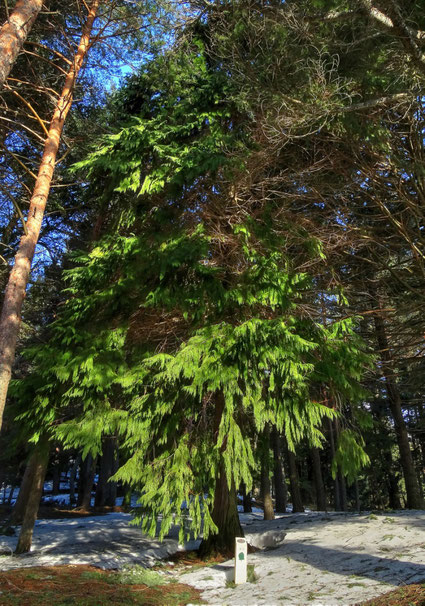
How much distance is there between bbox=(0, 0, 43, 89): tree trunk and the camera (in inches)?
224

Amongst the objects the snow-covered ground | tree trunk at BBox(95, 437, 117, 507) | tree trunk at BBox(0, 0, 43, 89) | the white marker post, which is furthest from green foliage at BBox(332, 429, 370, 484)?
tree trunk at BBox(95, 437, 117, 507)

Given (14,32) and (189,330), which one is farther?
(189,330)

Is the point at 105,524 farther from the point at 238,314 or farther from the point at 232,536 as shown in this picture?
the point at 238,314

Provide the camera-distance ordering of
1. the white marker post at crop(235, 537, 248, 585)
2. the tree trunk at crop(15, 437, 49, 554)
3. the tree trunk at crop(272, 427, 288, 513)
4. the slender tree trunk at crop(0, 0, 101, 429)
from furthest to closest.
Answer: the tree trunk at crop(272, 427, 288, 513) → the tree trunk at crop(15, 437, 49, 554) → the white marker post at crop(235, 537, 248, 585) → the slender tree trunk at crop(0, 0, 101, 429)

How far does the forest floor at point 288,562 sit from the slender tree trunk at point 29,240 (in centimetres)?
340

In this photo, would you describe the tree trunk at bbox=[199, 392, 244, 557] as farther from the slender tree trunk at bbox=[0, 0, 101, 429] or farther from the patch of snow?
the slender tree trunk at bbox=[0, 0, 101, 429]

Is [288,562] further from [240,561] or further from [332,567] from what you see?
[240,561]

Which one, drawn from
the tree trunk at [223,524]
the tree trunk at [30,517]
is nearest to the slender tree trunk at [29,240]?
the tree trunk at [30,517]

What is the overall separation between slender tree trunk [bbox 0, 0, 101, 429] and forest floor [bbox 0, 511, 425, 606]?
11.2ft

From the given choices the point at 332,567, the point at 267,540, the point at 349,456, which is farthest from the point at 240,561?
the point at 267,540

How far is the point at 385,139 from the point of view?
25.4ft

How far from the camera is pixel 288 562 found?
7480 millimetres

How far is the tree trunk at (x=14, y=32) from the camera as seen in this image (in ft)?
18.7

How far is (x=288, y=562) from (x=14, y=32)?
32.4 ft
